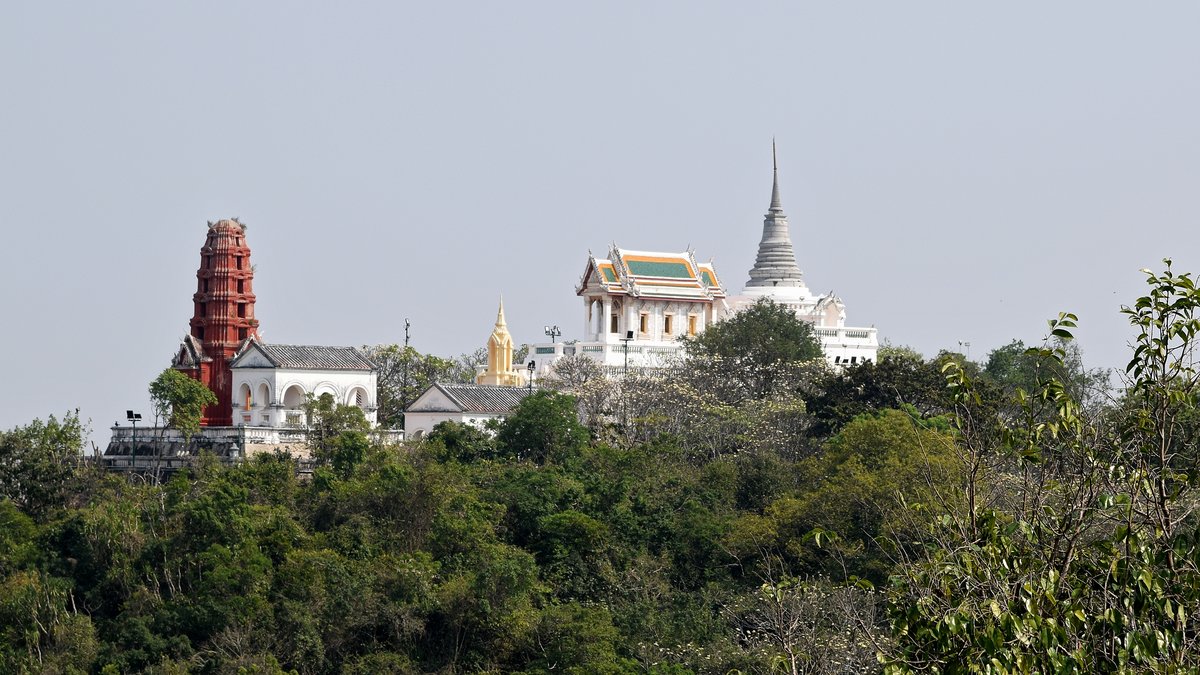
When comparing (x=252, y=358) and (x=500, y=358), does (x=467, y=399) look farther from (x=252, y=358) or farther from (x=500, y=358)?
(x=500, y=358)

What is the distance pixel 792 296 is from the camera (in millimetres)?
73188

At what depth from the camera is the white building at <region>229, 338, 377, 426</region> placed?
51.3 m

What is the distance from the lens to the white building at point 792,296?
67.8 metres

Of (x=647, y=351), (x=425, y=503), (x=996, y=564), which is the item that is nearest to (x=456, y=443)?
(x=425, y=503)

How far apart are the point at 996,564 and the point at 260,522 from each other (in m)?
27.9

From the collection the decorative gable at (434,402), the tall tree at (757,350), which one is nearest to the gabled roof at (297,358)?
the decorative gable at (434,402)

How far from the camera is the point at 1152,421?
13.1 meters

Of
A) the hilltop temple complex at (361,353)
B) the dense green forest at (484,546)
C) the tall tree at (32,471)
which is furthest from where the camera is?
the hilltop temple complex at (361,353)

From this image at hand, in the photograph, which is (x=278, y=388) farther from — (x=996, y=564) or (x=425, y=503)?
(x=996, y=564)

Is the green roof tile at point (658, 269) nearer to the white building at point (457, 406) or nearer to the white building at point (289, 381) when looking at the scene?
the white building at point (457, 406)

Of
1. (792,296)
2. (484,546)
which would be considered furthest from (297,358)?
(792,296)

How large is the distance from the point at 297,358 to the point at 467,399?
4759mm

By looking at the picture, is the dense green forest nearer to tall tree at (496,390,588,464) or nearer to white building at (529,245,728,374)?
tall tree at (496,390,588,464)

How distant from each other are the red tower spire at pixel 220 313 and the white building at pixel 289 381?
914 millimetres
